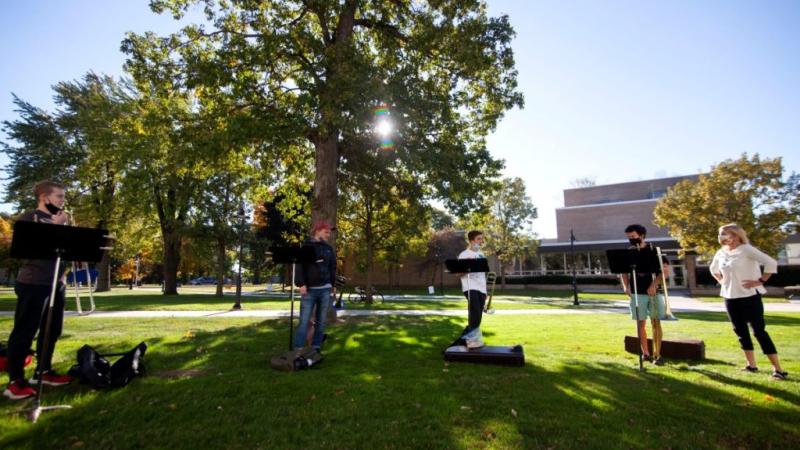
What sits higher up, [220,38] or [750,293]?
[220,38]

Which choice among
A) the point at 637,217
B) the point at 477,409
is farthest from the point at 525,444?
the point at 637,217

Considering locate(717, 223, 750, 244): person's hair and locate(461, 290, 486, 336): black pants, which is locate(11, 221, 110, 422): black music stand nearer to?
locate(461, 290, 486, 336): black pants

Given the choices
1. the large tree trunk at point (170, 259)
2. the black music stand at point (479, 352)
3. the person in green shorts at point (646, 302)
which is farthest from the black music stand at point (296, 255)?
the large tree trunk at point (170, 259)

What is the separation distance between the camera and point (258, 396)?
4508 mm

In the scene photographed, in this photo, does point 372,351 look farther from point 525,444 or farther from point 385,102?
point 385,102

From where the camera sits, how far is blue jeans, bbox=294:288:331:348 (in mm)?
6480

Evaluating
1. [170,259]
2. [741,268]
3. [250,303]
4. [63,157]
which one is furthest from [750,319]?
[63,157]

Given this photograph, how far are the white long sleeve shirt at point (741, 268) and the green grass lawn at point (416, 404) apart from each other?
1.15m

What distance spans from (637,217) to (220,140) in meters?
44.7

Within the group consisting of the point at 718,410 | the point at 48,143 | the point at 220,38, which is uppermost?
the point at 48,143

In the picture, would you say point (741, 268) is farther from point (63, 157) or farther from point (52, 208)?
point (63, 157)

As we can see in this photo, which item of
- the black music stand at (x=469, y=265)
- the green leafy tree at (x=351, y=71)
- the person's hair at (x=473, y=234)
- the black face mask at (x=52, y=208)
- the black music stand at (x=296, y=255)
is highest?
the green leafy tree at (x=351, y=71)

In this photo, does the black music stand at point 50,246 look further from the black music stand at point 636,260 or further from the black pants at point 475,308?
the black music stand at point 636,260

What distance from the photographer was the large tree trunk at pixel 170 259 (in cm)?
2945
